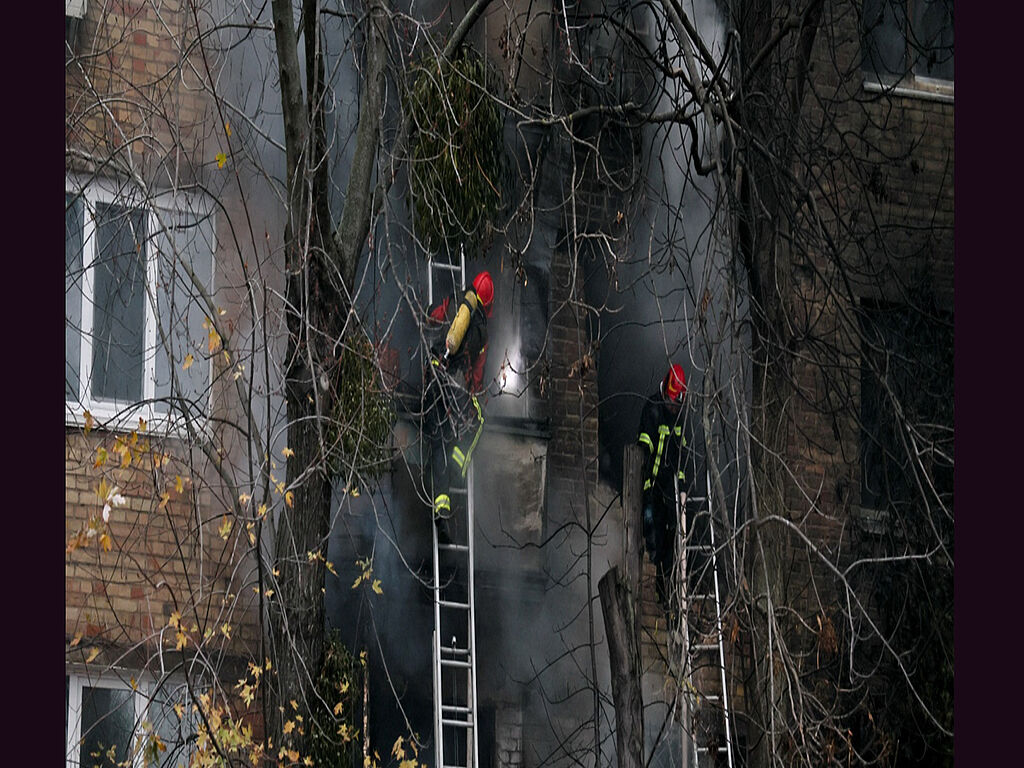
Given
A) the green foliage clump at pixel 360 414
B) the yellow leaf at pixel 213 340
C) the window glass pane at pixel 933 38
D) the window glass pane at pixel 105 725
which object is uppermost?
the window glass pane at pixel 933 38

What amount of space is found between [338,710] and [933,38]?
17.1ft

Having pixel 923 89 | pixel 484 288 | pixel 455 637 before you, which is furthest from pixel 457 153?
pixel 923 89

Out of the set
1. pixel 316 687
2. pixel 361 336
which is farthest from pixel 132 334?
pixel 316 687

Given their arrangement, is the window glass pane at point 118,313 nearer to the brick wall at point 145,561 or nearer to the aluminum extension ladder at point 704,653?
the brick wall at point 145,561

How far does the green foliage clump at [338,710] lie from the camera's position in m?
8.54

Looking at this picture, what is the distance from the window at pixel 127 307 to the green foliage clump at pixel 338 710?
145 cm

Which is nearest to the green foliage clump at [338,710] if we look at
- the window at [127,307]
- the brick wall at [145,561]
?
the brick wall at [145,561]

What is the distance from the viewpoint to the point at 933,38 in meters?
10.3

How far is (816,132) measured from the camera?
399 inches

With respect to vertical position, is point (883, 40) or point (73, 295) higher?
point (883, 40)

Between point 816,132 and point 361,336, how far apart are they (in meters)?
3.13

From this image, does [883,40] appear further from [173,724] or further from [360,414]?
[173,724]

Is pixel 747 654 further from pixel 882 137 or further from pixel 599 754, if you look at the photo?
pixel 882 137

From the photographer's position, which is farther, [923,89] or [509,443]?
[923,89]
